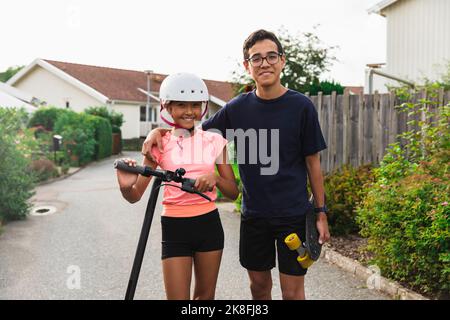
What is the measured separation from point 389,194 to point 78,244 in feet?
13.7

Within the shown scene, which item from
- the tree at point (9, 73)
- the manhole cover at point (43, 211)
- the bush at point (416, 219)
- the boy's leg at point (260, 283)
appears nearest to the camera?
the boy's leg at point (260, 283)

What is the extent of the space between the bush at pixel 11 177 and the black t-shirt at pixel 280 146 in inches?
287

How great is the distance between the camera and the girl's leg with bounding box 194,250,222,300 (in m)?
2.54

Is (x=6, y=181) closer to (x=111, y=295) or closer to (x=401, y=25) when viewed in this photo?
(x=111, y=295)

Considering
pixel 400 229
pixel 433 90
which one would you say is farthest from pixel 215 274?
A: pixel 433 90

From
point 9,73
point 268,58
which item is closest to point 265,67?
point 268,58

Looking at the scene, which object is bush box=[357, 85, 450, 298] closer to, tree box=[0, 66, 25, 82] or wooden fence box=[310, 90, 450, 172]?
wooden fence box=[310, 90, 450, 172]

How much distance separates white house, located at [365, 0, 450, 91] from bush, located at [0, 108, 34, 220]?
33.9ft

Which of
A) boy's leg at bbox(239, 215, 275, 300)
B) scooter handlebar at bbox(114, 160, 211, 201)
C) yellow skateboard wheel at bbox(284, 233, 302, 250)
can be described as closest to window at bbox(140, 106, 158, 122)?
boy's leg at bbox(239, 215, 275, 300)

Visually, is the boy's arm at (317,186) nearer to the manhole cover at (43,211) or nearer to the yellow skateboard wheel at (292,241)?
the yellow skateboard wheel at (292,241)

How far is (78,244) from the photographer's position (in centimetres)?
748

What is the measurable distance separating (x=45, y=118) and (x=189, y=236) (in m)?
22.8

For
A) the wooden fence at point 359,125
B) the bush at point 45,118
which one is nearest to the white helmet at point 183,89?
the wooden fence at point 359,125

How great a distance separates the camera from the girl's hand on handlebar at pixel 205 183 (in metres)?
2.18
